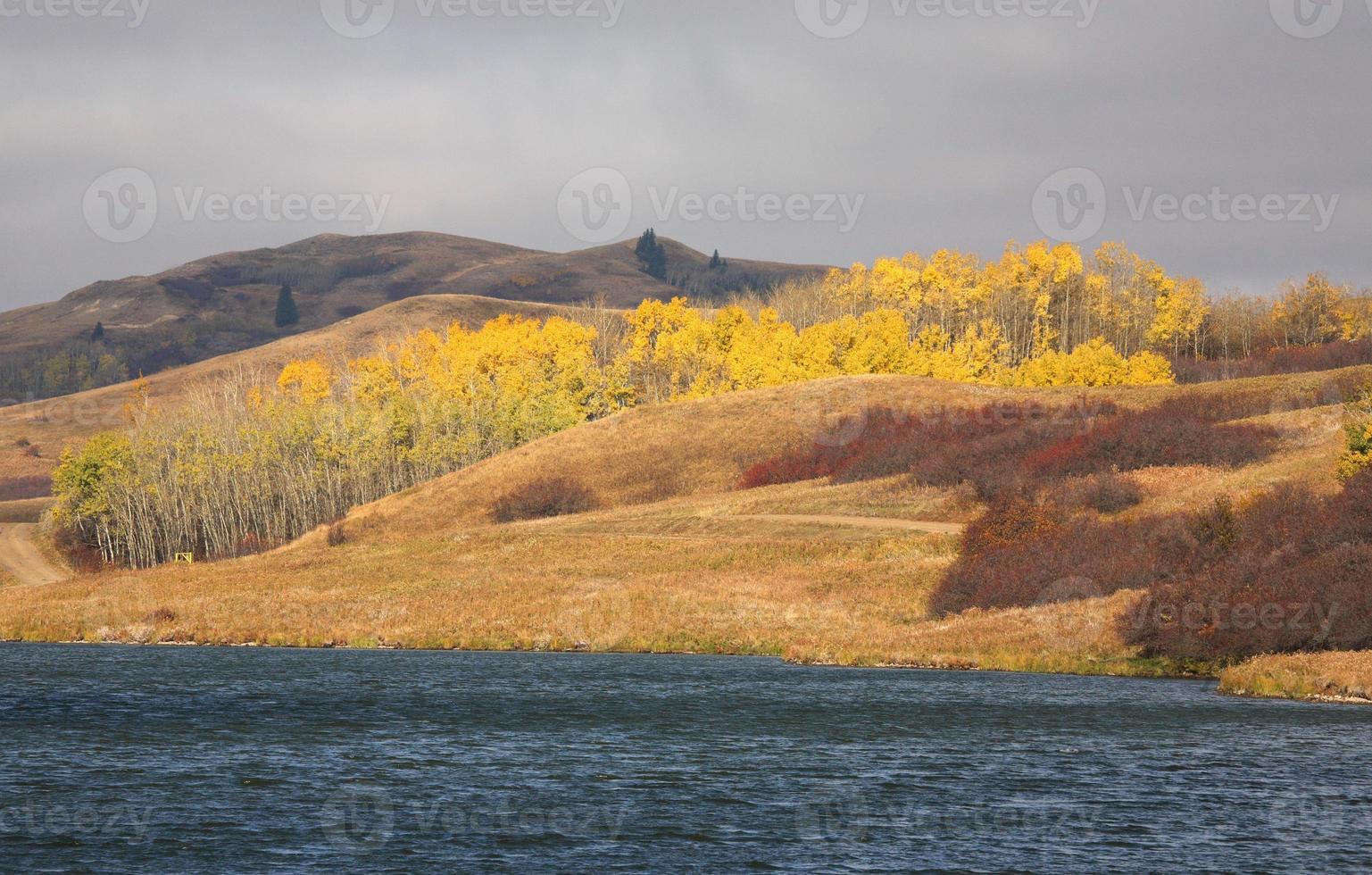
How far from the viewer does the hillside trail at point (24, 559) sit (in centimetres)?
11114

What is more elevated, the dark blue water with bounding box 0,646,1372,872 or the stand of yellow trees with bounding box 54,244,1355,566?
the stand of yellow trees with bounding box 54,244,1355,566

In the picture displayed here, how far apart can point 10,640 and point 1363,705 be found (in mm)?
61115

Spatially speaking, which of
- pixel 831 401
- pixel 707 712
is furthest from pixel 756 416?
pixel 707 712

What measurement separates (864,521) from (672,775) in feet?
168

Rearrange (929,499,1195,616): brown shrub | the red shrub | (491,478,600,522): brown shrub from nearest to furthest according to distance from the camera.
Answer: (929,499,1195,616): brown shrub → (491,478,600,522): brown shrub → the red shrub

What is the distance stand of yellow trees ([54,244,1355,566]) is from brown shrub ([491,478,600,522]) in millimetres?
20709

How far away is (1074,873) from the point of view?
2133 centimetres

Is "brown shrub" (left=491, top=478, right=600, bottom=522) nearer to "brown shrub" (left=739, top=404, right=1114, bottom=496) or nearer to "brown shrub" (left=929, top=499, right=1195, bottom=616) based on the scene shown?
"brown shrub" (left=739, top=404, right=1114, bottom=496)

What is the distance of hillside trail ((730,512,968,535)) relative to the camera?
75.2 meters

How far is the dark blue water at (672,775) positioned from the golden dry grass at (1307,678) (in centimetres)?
159

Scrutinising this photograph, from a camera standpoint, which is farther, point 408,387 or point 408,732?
point 408,387

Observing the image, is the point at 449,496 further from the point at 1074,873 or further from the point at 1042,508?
the point at 1074,873

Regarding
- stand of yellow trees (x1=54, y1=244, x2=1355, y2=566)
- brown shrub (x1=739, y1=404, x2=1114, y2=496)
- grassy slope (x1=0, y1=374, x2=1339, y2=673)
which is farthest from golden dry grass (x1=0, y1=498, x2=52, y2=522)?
brown shrub (x1=739, y1=404, x2=1114, y2=496)

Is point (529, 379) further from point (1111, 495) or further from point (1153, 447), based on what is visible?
point (1111, 495)
